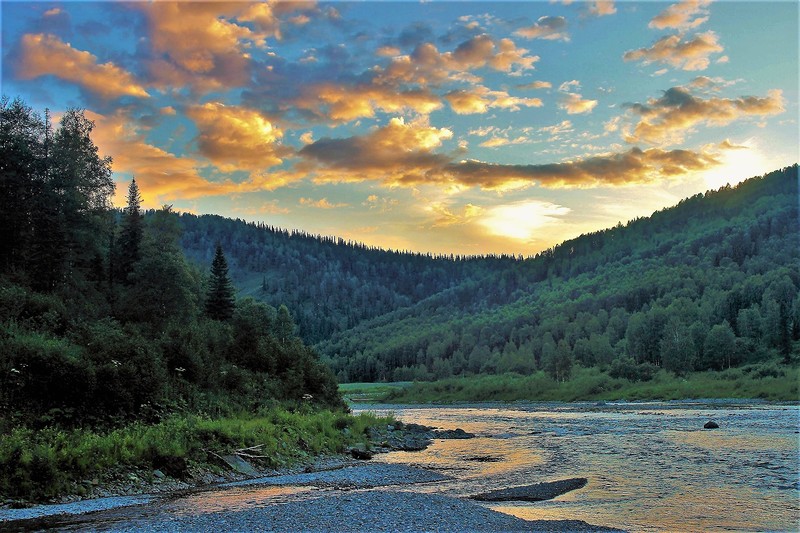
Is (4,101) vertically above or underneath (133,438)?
above

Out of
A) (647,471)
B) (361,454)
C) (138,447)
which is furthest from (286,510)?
(647,471)

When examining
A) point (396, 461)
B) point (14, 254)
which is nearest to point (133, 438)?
point (396, 461)

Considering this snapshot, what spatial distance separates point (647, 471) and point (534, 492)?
908cm

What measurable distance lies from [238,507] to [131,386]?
652 inches

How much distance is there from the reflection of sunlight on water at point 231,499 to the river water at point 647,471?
607 cm

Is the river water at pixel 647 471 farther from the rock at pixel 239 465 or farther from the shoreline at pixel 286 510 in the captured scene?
the rock at pixel 239 465

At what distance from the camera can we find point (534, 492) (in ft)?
85.1

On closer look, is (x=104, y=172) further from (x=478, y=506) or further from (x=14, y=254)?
(x=478, y=506)

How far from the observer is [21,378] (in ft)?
103

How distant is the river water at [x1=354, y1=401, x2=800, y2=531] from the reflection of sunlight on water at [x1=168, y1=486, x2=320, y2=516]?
6071 mm

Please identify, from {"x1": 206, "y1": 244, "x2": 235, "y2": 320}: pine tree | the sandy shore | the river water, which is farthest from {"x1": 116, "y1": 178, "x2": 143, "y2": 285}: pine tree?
the sandy shore

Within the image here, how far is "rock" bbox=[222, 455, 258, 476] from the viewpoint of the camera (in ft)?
98.8

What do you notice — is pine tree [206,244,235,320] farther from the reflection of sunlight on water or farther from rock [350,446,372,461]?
the reflection of sunlight on water

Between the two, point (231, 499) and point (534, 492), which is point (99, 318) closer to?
point (231, 499)
